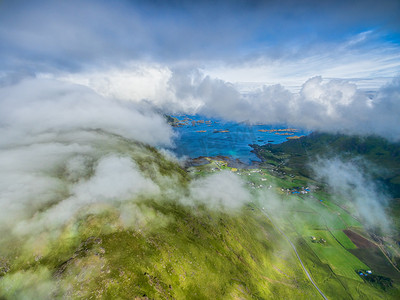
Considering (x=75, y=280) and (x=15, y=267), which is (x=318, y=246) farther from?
(x=15, y=267)

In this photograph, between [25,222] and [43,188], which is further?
[43,188]

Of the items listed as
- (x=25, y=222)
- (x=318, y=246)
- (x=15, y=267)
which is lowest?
(x=318, y=246)

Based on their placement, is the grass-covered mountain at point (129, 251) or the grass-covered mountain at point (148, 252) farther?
the grass-covered mountain at point (148, 252)

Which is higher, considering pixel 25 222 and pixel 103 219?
pixel 25 222

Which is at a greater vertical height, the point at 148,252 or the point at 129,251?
the point at 129,251

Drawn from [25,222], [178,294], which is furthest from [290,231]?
[25,222]

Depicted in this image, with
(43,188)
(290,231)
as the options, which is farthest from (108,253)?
(290,231)

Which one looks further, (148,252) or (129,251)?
(148,252)

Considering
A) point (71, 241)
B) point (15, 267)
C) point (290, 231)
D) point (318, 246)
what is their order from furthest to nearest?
point (290, 231) < point (318, 246) < point (71, 241) < point (15, 267)

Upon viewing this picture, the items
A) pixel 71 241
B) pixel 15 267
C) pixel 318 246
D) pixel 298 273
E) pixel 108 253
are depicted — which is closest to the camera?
pixel 15 267

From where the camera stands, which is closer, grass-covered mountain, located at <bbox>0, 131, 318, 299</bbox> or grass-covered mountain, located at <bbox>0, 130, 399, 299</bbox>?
grass-covered mountain, located at <bbox>0, 131, 318, 299</bbox>
